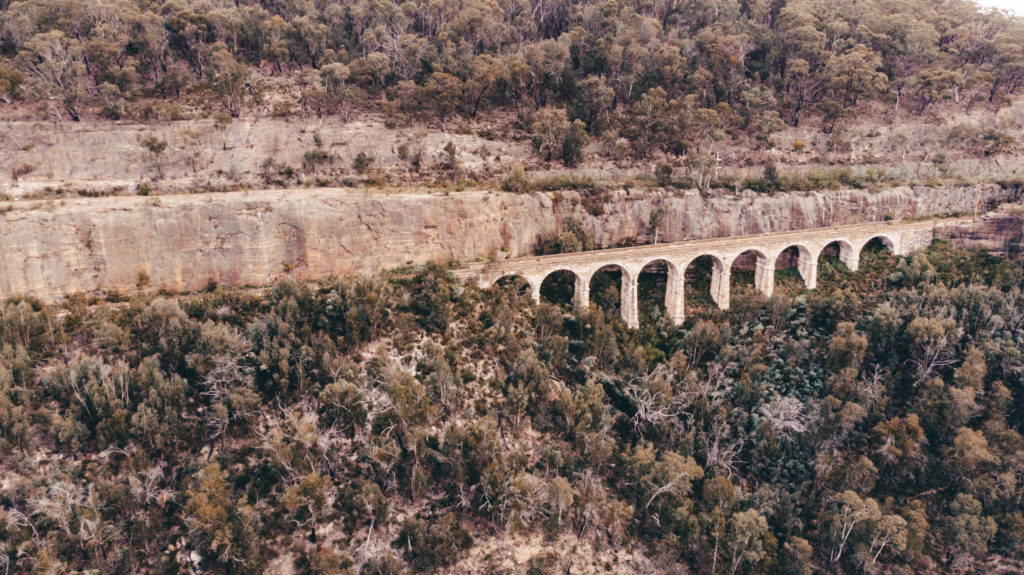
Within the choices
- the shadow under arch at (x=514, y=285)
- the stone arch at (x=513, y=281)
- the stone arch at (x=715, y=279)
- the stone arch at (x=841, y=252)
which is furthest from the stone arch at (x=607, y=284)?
the stone arch at (x=841, y=252)

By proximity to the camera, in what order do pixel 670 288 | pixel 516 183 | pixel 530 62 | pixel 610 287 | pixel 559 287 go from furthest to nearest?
1. pixel 530 62
2. pixel 516 183
3. pixel 670 288
4. pixel 559 287
5. pixel 610 287

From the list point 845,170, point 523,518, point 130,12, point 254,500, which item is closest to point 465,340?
point 523,518

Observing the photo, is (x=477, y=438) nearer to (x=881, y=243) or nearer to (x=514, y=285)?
(x=514, y=285)

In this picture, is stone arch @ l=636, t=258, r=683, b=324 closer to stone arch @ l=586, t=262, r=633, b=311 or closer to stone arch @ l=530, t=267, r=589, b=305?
stone arch @ l=586, t=262, r=633, b=311

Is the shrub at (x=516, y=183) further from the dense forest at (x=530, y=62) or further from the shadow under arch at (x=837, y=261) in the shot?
the shadow under arch at (x=837, y=261)

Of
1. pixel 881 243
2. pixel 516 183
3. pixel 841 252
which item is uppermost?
pixel 516 183

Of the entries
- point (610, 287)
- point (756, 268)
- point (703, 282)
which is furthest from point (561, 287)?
point (756, 268)

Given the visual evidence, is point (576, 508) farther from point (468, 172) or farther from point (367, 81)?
point (367, 81)
